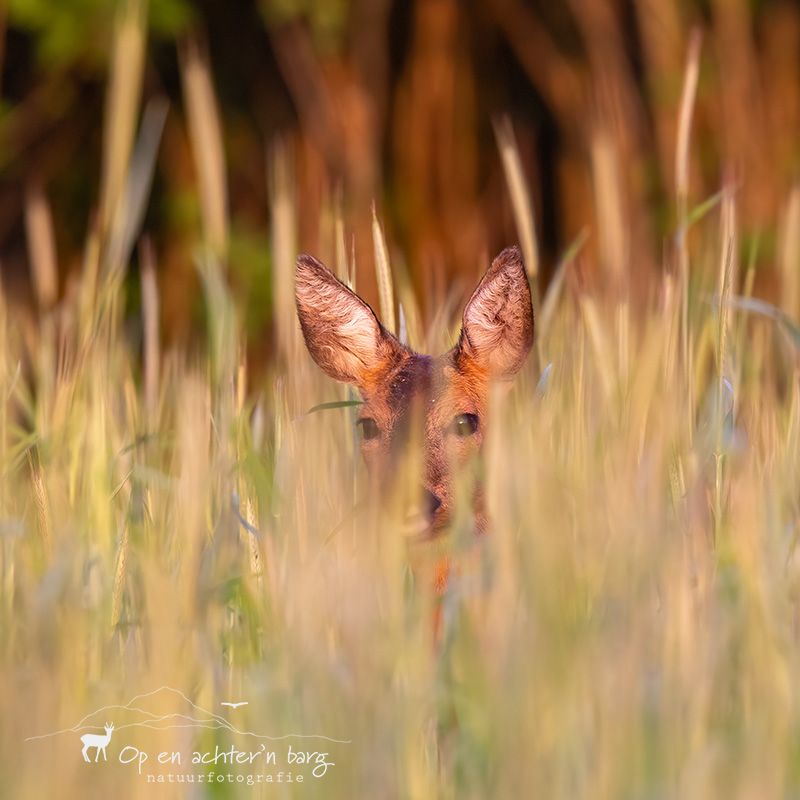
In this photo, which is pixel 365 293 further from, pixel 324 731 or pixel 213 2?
pixel 324 731

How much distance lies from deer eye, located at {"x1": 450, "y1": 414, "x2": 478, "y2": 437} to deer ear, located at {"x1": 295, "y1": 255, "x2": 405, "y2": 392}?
0.54 ft

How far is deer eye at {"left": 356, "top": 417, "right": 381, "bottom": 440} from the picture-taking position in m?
2.31

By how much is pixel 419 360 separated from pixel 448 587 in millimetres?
518

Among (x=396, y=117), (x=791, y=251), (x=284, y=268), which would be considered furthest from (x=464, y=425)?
(x=396, y=117)

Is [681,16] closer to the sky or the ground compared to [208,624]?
closer to the sky

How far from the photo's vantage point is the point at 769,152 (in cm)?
641

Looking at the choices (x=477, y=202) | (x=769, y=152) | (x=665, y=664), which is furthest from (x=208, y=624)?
(x=477, y=202)

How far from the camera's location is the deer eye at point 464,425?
225cm

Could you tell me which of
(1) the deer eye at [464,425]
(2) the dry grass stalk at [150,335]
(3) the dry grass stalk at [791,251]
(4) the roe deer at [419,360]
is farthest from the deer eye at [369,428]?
(3) the dry grass stalk at [791,251]

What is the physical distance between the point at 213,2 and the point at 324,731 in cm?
573

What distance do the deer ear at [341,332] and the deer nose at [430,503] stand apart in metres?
0.33

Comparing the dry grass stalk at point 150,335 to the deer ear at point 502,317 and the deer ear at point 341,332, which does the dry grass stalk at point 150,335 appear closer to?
the deer ear at point 341,332

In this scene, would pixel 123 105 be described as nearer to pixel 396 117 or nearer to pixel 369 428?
pixel 369 428

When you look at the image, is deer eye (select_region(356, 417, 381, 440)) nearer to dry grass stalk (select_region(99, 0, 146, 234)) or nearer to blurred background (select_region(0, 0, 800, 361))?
dry grass stalk (select_region(99, 0, 146, 234))
